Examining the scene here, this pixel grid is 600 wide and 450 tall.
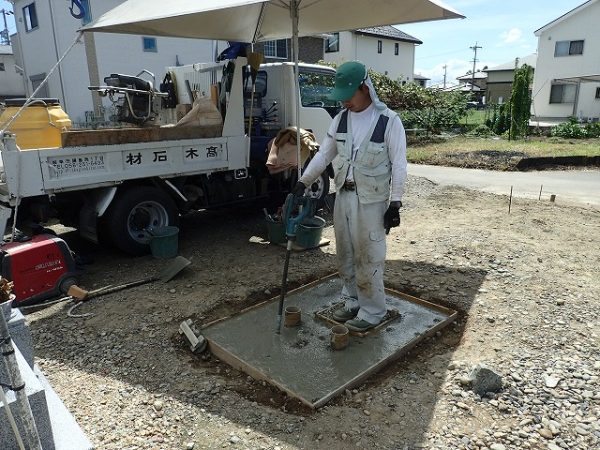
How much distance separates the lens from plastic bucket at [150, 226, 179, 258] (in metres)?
5.12

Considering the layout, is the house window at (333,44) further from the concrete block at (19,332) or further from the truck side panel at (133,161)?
the concrete block at (19,332)

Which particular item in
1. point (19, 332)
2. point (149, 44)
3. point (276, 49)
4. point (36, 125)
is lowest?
point (19, 332)

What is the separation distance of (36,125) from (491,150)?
1320 cm

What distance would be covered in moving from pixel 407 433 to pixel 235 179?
4.23 metres

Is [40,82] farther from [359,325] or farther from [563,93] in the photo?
[563,93]

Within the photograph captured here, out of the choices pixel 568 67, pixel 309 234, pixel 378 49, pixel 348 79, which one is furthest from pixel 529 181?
pixel 378 49

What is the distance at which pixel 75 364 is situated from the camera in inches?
128

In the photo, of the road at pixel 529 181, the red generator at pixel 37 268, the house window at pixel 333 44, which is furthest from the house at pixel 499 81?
the red generator at pixel 37 268

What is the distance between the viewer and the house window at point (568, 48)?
25.8m

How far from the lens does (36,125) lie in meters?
4.88

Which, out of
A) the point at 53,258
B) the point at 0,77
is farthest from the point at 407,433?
the point at 0,77

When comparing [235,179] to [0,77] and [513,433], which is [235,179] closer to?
[513,433]

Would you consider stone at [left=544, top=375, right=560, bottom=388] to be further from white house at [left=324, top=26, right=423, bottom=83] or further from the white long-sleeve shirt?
white house at [left=324, top=26, right=423, bottom=83]

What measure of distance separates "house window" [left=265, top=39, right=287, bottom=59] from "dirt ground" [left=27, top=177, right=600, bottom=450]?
57.9 feet
